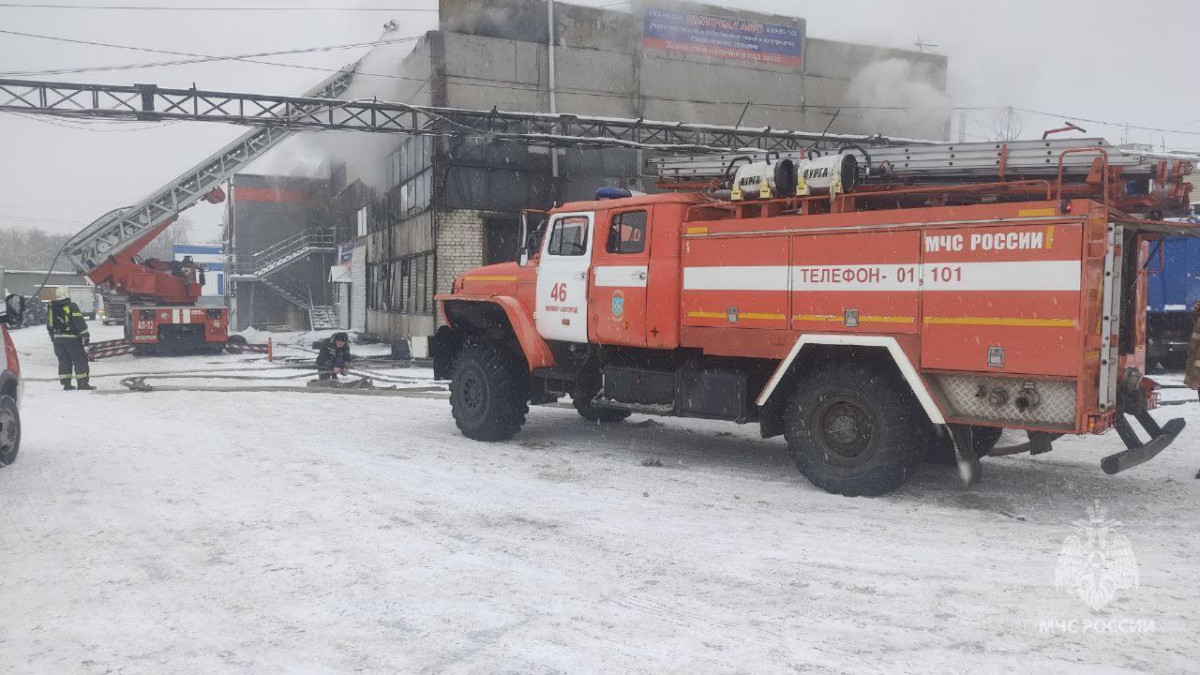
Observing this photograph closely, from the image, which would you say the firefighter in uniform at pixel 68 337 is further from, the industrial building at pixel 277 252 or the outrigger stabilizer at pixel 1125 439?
the industrial building at pixel 277 252

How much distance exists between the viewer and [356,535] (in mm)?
5418

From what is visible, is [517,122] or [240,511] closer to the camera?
[240,511]

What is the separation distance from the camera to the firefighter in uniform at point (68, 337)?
13.5m

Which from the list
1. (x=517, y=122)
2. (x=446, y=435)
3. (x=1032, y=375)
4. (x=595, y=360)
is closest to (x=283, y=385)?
(x=446, y=435)

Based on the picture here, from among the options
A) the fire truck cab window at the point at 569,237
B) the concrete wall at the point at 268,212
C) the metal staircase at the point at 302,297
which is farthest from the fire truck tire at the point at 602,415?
the concrete wall at the point at 268,212

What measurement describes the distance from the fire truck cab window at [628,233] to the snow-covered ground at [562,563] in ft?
6.95

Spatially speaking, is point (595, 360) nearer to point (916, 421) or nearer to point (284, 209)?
point (916, 421)

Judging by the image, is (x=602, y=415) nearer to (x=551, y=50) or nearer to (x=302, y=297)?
(x=551, y=50)

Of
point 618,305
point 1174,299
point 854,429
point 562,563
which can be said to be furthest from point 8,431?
point 1174,299

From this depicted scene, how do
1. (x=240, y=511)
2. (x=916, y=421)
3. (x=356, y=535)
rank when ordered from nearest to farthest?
(x=356, y=535) → (x=240, y=511) → (x=916, y=421)

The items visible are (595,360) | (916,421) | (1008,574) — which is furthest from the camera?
(595,360)

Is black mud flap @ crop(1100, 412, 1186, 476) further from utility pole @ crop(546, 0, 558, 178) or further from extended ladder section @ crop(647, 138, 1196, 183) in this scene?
utility pole @ crop(546, 0, 558, 178)

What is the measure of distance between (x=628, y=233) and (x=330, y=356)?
8.45 metres

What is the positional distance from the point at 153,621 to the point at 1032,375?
564 cm
